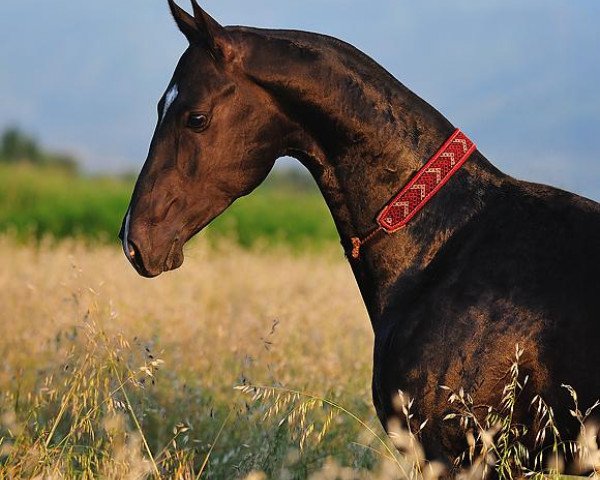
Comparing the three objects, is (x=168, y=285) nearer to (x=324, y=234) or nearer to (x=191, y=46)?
(x=191, y=46)

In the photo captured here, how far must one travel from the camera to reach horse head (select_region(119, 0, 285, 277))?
3.86m

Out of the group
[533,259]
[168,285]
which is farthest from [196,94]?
[168,285]

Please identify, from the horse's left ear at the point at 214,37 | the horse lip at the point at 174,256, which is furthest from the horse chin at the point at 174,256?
the horse's left ear at the point at 214,37

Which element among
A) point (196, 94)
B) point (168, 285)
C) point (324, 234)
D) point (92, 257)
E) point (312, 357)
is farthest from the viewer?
point (324, 234)

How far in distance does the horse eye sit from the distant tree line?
4368 centimetres

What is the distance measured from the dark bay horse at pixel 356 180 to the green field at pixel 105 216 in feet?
50.7

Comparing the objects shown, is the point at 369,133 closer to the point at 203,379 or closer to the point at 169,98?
the point at 169,98

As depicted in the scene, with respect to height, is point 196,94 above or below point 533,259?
below

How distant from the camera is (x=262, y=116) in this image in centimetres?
390

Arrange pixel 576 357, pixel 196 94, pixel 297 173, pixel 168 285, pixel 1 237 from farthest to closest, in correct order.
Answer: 1. pixel 297 173
2. pixel 1 237
3. pixel 168 285
4. pixel 196 94
5. pixel 576 357

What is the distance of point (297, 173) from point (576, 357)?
141ft

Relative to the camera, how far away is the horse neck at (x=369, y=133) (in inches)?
152

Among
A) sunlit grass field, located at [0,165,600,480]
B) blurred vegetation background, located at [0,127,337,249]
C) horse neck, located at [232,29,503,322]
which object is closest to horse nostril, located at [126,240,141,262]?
sunlit grass field, located at [0,165,600,480]

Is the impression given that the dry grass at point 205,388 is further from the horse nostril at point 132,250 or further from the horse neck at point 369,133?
the horse neck at point 369,133
